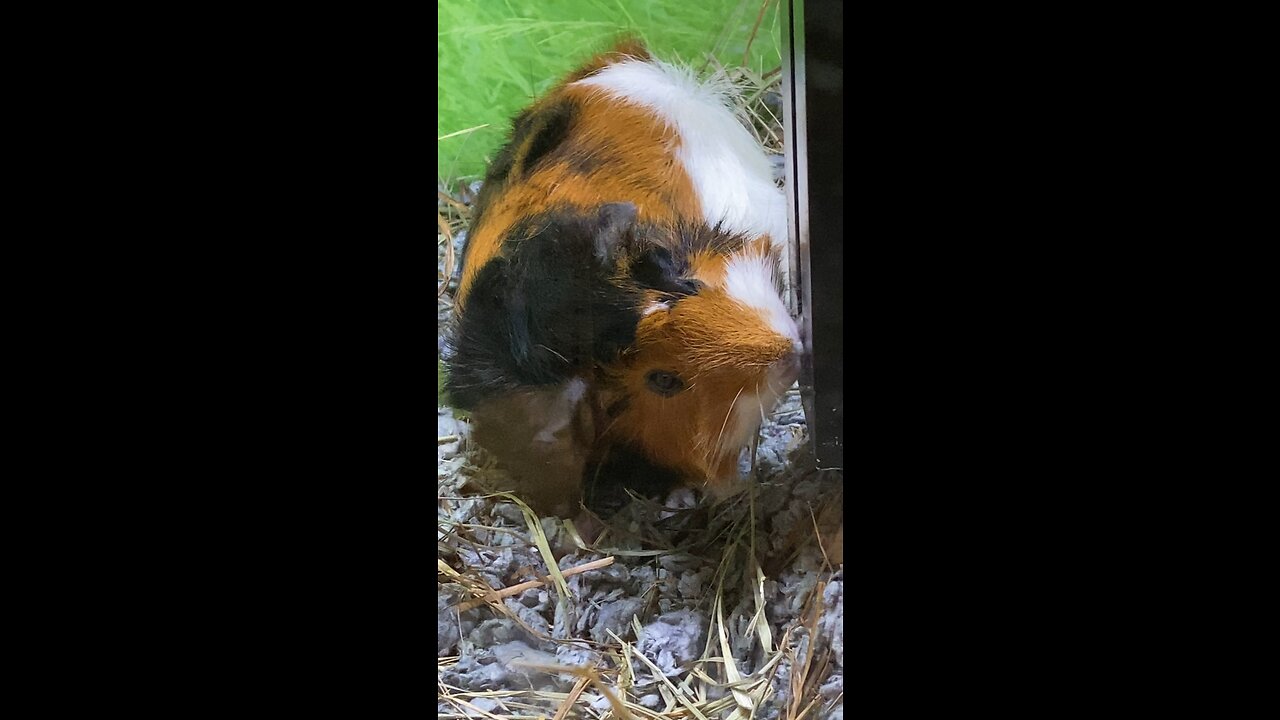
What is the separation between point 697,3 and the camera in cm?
86

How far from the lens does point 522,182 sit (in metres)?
0.85

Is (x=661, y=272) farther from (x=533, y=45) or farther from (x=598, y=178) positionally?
(x=533, y=45)

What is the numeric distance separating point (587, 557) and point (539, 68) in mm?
472

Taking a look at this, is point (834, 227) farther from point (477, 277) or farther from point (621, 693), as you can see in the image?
point (621, 693)

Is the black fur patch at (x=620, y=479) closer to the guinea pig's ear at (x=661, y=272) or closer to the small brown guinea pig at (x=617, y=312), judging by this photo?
the small brown guinea pig at (x=617, y=312)

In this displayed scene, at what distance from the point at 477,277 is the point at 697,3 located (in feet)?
1.12

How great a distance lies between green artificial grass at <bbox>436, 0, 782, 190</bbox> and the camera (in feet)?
2.69

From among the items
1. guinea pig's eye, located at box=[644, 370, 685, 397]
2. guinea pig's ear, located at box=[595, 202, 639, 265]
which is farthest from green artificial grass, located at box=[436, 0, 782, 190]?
guinea pig's eye, located at box=[644, 370, 685, 397]

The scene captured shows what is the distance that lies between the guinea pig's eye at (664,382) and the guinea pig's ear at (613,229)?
0.37 feet

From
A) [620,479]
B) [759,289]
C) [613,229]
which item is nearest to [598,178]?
[613,229]

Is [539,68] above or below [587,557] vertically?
above

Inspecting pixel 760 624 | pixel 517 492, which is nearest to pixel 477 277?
pixel 517 492

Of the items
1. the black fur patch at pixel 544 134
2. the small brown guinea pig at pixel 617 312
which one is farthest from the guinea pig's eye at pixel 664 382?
the black fur patch at pixel 544 134

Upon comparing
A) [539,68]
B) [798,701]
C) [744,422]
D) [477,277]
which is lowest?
[798,701]
